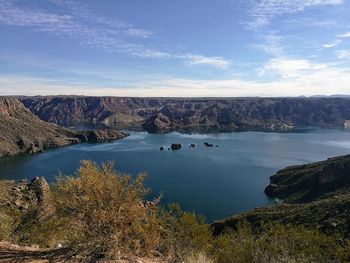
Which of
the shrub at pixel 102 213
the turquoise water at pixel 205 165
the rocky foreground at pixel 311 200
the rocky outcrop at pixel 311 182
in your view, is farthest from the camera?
the turquoise water at pixel 205 165

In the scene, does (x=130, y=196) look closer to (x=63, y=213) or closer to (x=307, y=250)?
(x=63, y=213)

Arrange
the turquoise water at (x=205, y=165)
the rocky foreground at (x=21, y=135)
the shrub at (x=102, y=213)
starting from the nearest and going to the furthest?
the shrub at (x=102, y=213) → the turquoise water at (x=205, y=165) → the rocky foreground at (x=21, y=135)

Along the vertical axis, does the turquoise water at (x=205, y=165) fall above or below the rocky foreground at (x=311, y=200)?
below

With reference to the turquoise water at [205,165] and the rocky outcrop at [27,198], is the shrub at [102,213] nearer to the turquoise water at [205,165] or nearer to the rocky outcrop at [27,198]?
the rocky outcrop at [27,198]

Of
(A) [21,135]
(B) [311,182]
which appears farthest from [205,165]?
(A) [21,135]

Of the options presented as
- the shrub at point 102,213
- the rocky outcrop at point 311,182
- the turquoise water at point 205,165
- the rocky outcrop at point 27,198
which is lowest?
the turquoise water at point 205,165

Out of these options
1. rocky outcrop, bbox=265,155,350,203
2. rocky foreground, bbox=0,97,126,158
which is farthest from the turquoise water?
rocky foreground, bbox=0,97,126,158

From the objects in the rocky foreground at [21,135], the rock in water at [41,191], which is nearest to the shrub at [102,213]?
the rock in water at [41,191]
